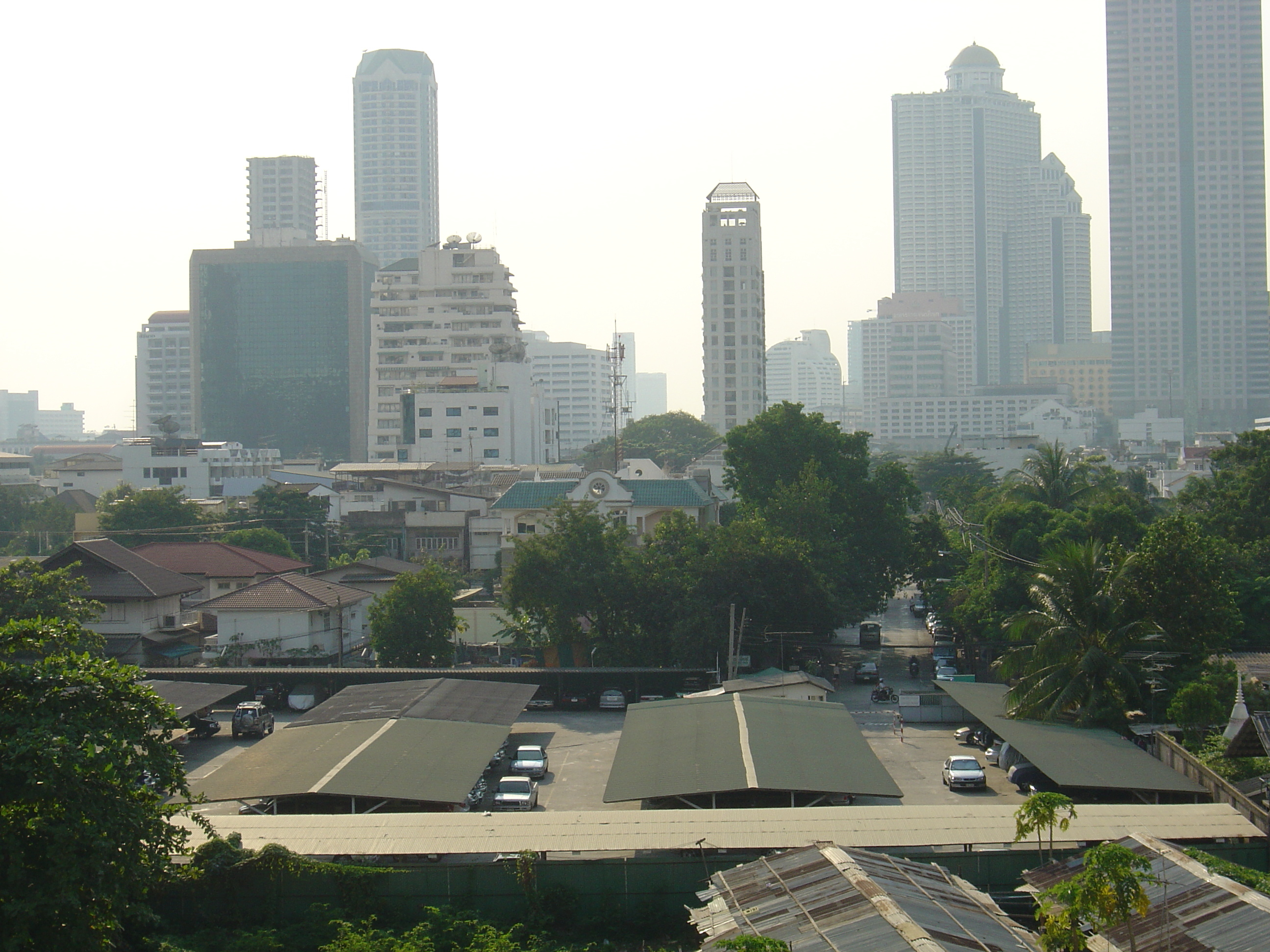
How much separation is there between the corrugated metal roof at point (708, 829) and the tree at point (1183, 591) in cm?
740

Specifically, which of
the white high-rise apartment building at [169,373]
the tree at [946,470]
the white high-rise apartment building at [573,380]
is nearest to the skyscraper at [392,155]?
the white high-rise apartment building at [573,380]

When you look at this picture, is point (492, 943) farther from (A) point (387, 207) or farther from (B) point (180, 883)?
(A) point (387, 207)

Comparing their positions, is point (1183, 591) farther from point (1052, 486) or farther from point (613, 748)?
point (1052, 486)

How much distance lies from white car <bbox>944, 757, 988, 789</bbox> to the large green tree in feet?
38.0

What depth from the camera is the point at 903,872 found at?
1534 cm

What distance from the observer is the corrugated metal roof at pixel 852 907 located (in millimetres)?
13047

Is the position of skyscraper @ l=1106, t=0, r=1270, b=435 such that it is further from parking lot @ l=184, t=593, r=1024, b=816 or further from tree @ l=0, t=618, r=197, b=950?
tree @ l=0, t=618, r=197, b=950

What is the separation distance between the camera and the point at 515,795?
2252cm

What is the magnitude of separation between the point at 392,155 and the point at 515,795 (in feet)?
597

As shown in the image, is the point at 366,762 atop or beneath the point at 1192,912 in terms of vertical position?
beneath

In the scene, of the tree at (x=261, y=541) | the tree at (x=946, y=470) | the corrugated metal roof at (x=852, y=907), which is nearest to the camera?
the corrugated metal roof at (x=852, y=907)

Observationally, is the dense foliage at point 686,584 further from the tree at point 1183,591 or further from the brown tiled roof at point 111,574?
the brown tiled roof at point 111,574

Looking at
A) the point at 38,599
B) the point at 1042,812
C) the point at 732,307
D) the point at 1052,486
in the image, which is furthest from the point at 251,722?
the point at 732,307

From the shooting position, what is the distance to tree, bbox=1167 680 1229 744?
76.5 feet
